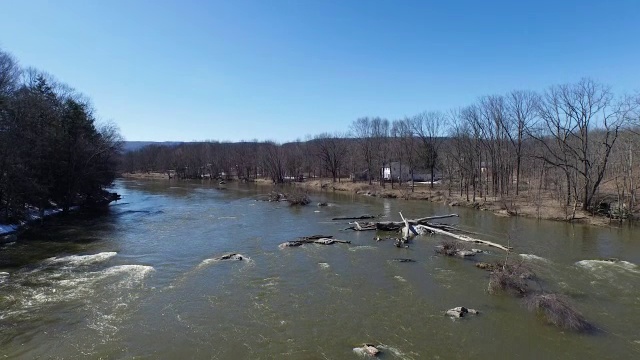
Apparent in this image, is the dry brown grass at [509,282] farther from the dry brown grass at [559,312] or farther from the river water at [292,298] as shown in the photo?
the dry brown grass at [559,312]

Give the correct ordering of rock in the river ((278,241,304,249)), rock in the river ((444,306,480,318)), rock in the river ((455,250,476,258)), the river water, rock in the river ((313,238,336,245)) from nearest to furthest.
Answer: the river water, rock in the river ((444,306,480,318)), rock in the river ((455,250,476,258)), rock in the river ((278,241,304,249)), rock in the river ((313,238,336,245))

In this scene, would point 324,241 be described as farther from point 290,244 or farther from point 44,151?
point 44,151

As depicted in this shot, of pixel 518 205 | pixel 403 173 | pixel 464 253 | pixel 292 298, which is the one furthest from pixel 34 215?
pixel 403 173

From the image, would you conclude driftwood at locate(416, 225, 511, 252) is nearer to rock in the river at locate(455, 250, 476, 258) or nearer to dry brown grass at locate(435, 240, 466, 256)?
rock in the river at locate(455, 250, 476, 258)

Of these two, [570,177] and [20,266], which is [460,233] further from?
[20,266]

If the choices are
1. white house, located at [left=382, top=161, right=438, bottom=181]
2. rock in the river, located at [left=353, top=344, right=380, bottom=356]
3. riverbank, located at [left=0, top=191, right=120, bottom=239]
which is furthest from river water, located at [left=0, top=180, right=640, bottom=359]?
white house, located at [left=382, top=161, right=438, bottom=181]

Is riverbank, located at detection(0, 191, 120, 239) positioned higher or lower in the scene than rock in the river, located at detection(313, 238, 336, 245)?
higher
